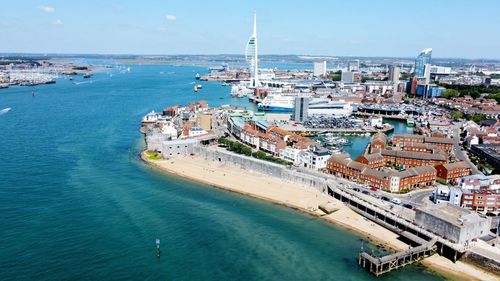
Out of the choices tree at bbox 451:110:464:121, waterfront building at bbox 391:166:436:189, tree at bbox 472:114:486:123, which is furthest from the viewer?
tree at bbox 451:110:464:121

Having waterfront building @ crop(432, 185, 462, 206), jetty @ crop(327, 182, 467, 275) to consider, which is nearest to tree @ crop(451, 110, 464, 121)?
waterfront building @ crop(432, 185, 462, 206)

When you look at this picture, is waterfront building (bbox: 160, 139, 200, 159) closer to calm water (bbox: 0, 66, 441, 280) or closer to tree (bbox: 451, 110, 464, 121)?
calm water (bbox: 0, 66, 441, 280)

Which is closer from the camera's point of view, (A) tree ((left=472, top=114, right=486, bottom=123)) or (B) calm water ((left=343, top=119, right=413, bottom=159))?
(B) calm water ((left=343, top=119, right=413, bottom=159))

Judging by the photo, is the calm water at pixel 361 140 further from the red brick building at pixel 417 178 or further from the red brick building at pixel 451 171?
the red brick building at pixel 417 178

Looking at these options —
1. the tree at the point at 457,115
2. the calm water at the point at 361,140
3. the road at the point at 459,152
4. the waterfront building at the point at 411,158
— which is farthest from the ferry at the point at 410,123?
the waterfront building at the point at 411,158

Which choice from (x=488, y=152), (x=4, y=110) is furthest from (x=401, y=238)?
(x=4, y=110)

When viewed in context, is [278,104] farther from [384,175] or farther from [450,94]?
[384,175]

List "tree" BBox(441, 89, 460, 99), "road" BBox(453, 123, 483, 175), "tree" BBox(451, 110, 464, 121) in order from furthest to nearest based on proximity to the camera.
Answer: "tree" BBox(441, 89, 460, 99) < "tree" BBox(451, 110, 464, 121) < "road" BBox(453, 123, 483, 175)

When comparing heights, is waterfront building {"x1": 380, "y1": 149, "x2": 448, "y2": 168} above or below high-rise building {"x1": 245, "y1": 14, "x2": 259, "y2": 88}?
below
